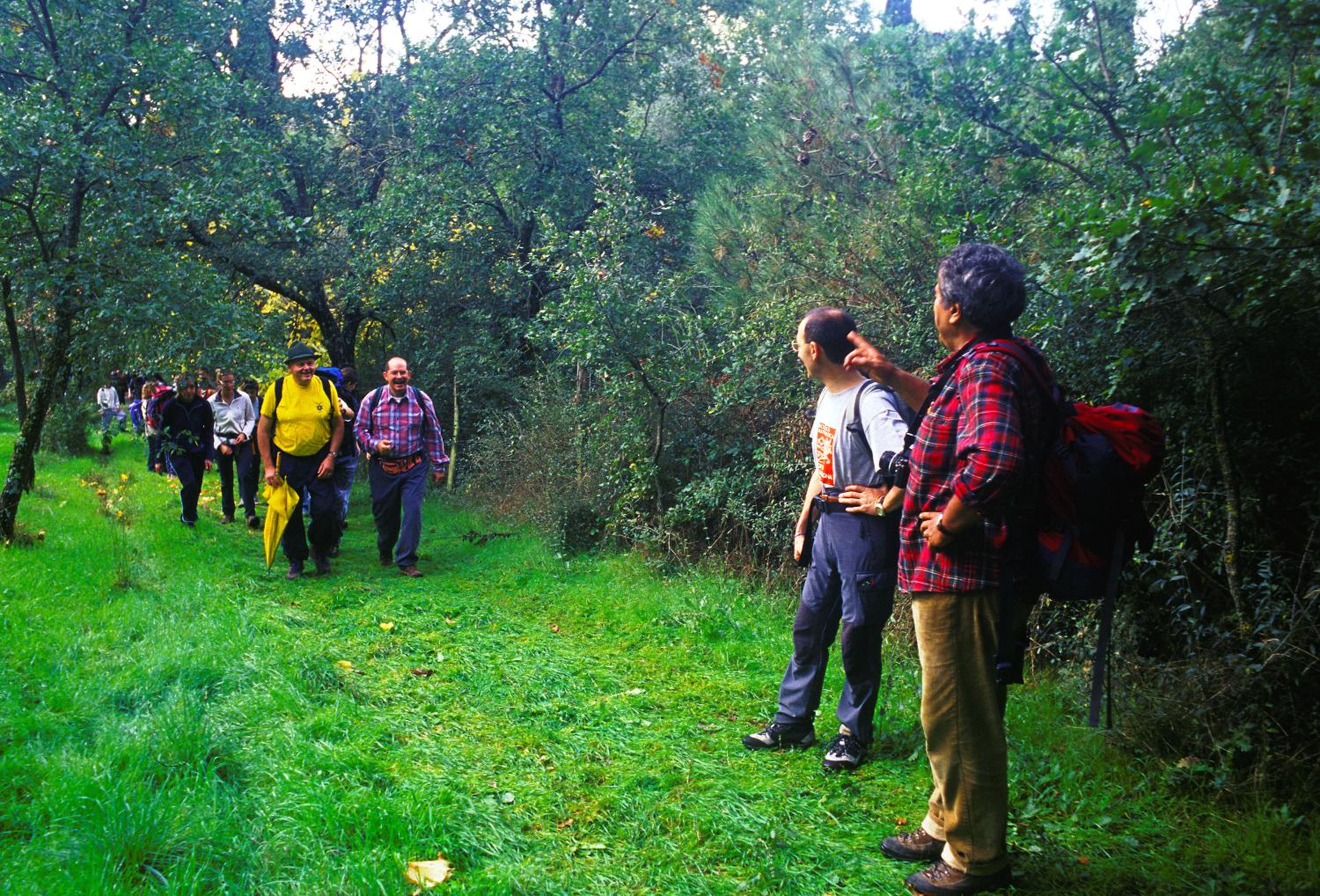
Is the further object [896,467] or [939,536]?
[896,467]

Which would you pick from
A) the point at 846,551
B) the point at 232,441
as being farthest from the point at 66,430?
the point at 846,551

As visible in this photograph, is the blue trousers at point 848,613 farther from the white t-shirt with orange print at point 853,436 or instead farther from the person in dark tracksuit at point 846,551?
the white t-shirt with orange print at point 853,436

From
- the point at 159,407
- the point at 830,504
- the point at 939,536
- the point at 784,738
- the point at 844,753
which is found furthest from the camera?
the point at 159,407

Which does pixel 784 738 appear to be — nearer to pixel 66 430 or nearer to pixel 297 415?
pixel 297 415

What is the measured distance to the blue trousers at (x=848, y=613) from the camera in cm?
418

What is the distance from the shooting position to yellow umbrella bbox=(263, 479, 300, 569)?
8.53 m

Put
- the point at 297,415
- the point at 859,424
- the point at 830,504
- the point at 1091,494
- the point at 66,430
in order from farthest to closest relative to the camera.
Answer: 1. the point at 66,430
2. the point at 297,415
3. the point at 830,504
4. the point at 859,424
5. the point at 1091,494

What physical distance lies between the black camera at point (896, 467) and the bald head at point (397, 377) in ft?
19.6

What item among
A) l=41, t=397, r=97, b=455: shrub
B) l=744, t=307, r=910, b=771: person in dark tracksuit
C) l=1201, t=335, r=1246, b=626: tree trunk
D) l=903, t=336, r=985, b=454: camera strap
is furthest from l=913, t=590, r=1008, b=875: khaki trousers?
l=41, t=397, r=97, b=455: shrub

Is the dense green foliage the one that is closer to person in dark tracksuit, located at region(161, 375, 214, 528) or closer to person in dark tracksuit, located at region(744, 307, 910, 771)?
person in dark tracksuit, located at region(161, 375, 214, 528)

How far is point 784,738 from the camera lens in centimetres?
450

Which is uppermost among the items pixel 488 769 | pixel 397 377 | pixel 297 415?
pixel 397 377

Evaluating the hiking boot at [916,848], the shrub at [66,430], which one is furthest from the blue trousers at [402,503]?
the shrub at [66,430]

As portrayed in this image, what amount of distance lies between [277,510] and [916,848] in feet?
22.7
